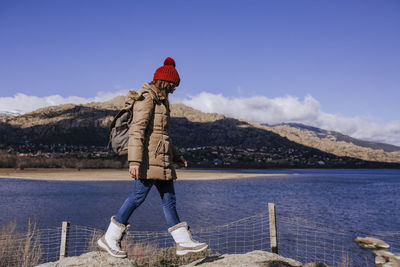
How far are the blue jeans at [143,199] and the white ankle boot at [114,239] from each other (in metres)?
0.06

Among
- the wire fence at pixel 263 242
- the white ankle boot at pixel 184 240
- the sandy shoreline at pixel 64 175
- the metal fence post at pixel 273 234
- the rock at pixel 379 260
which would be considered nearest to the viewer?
the white ankle boot at pixel 184 240

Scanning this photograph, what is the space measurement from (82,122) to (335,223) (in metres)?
135

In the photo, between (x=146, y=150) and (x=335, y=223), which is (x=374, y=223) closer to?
(x=335, y=223)

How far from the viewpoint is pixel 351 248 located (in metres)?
12.9

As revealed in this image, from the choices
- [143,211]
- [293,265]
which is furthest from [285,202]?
[293,265]

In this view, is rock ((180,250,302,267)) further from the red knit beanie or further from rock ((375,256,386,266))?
rock ((375,256,386,266))

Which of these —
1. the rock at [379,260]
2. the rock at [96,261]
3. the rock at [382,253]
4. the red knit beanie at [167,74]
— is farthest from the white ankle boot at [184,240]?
the rock at [382,253]

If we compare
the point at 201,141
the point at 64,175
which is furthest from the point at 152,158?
the point at 201,141

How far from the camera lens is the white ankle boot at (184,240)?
4.21 metres

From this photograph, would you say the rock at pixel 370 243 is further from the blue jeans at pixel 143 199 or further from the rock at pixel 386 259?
the blue jeans at pixel 143 199

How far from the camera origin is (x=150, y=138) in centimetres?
403

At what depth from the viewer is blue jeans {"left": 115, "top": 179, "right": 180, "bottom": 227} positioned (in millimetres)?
4031

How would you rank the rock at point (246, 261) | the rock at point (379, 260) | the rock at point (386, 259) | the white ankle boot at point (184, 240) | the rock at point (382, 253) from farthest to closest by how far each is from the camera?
the rock at point (382, 253) → the rock at point (379, 260) → the rock at point (386, 259) → the rock at point (246, 261) → the white ankle boot at point (184, 240)

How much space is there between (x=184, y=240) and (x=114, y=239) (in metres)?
0.81
